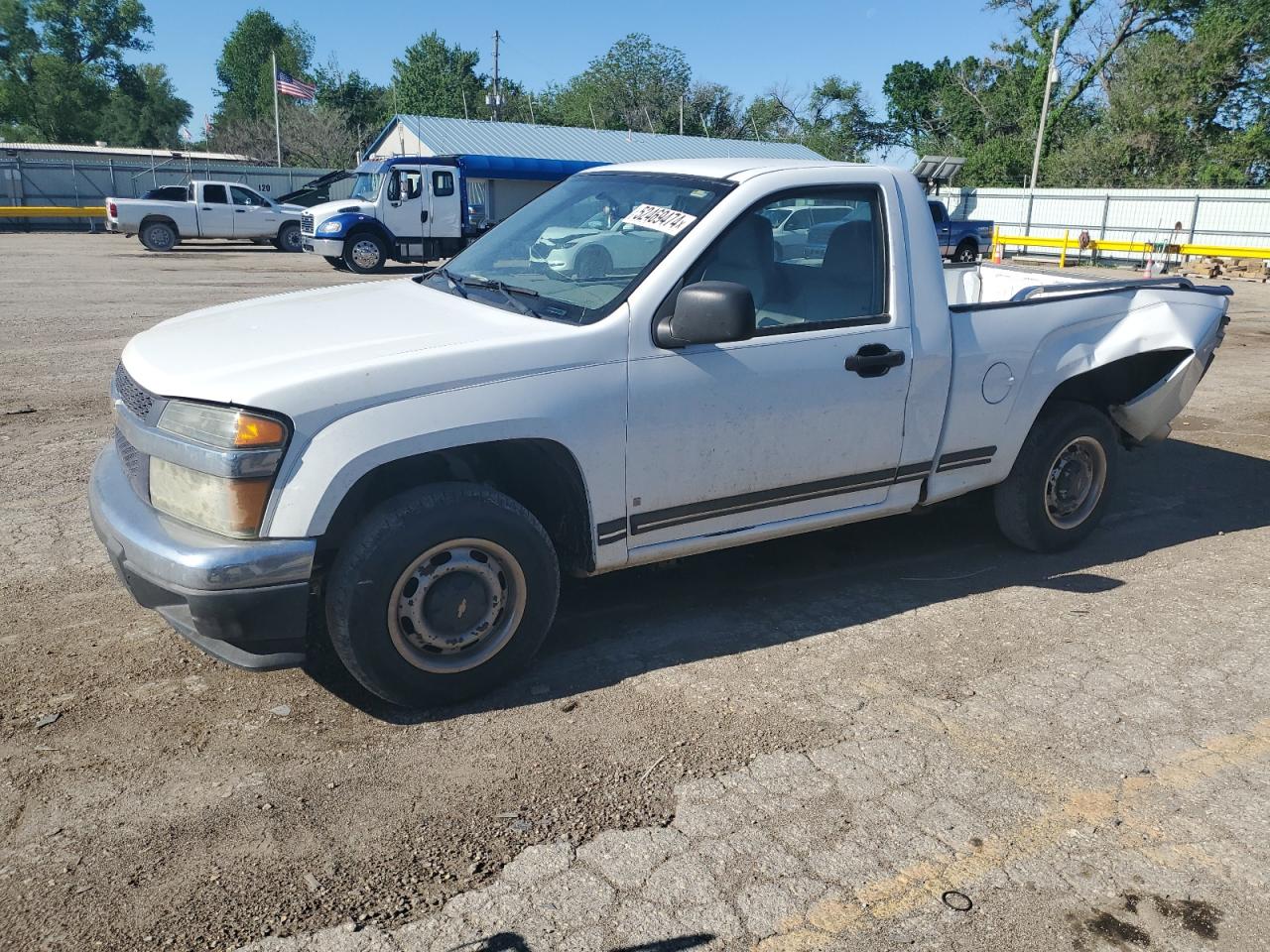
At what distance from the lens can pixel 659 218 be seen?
4.09 meters

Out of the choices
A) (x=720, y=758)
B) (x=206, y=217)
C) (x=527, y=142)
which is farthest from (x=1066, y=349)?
(x=527, y=142)

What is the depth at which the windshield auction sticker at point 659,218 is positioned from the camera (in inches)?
157

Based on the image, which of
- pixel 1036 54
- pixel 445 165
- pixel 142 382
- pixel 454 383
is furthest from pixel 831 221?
pixel 1036 54

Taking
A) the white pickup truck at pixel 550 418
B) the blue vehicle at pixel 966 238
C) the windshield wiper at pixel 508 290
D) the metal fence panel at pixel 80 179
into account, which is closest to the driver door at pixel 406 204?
the blue vehicle at pixel 966 238

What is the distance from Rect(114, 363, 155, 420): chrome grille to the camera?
3.46 metres

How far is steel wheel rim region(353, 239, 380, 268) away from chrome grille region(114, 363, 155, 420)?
63.1 ft

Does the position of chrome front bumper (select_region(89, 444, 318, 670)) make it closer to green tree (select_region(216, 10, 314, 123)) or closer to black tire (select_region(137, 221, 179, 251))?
black tire (select_region(137, 221, 179, 251))

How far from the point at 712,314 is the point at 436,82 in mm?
95967

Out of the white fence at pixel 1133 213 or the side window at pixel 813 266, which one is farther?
the white fence at pixel 1133 213

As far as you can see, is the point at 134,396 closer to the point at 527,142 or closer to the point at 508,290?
the point at 508,290

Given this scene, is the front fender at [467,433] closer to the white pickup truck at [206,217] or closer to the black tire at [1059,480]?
the black tire at [1059,480]

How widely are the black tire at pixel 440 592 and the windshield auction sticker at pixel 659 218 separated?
4.19ft

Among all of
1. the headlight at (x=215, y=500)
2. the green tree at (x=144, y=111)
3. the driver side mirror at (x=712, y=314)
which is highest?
the green tree at (x=144, y=111)

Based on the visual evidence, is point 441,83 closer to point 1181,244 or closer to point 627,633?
point 1181,244
